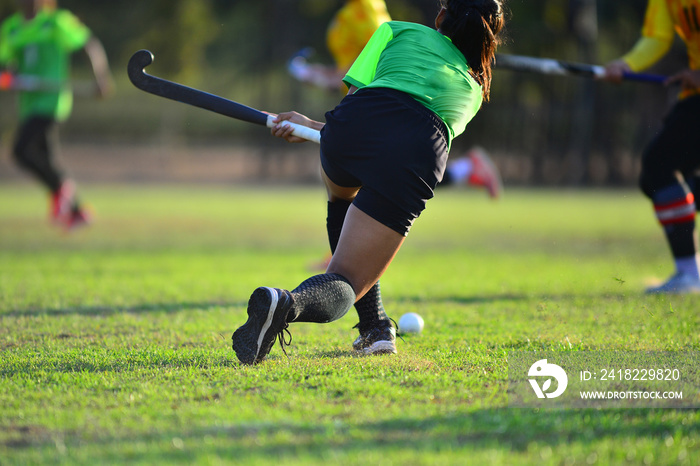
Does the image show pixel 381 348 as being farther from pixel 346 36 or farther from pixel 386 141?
pixel 346 36

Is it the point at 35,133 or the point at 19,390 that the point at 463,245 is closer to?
the point at 35,133

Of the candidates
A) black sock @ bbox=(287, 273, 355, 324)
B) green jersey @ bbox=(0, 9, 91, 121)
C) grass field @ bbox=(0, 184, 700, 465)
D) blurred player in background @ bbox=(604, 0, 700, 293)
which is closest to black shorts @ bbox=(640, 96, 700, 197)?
blurred player in background @ bbox=(604, 0, 700, 293)

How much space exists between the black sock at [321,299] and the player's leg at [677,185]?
3115mm

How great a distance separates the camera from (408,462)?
6.90 feet

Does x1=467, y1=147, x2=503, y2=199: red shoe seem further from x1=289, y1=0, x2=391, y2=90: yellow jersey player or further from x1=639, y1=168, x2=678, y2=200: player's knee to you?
x1=639, y1=168, x2=678, y2=200: player's knee

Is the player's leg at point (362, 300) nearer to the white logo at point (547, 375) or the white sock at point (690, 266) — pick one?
the white logo at point (547, 375)

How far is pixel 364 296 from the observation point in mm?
3727

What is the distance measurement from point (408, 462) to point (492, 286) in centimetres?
419

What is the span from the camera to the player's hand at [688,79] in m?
5.21

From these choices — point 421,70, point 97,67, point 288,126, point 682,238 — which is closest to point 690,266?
point 682,238

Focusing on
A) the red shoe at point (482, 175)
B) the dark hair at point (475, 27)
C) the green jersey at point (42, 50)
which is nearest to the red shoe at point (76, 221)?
the green jersey at point (42, 50)

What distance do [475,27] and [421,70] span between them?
305 millimetres

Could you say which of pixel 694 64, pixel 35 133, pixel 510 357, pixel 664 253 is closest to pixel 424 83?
pixel 510 357

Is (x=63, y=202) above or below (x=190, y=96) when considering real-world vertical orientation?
below
